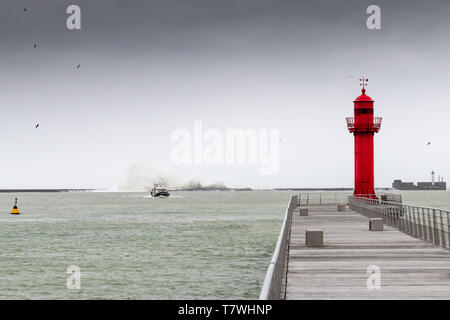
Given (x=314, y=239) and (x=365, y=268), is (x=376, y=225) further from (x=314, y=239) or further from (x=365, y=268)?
(x=365, y=268)

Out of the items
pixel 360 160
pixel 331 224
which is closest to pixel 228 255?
pixel 331 224

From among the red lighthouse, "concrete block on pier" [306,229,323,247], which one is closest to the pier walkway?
"concrete block on pier" [306,229,323,247]

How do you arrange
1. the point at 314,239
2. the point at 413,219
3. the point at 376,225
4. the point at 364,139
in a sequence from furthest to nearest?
the point at 364,139, the point at 413,219, the point at 376,225, the point at 314,239

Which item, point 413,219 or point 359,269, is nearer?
point 359,269

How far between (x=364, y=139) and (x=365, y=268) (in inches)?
1265

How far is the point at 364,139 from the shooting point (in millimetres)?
46844

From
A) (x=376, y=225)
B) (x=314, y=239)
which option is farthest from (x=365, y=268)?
(x=376, y=225)

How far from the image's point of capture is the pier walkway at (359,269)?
1234 centimetres

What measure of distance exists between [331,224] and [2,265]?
1715 cm

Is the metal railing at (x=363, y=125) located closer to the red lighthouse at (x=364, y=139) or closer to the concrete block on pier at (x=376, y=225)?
the red lighthouse at (x=364, y=139)

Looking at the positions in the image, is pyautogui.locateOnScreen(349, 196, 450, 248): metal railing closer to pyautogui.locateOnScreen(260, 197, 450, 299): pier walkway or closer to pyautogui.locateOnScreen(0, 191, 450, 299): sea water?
pyautogui.locateOnScreen(260, 197, 450, 299): pier walkway

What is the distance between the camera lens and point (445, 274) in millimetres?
14555

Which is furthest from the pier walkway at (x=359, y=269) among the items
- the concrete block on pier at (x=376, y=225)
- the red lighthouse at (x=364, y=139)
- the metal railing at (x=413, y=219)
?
the red lighthouse at (x=364, y=139)

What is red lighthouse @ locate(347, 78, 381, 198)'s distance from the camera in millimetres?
46688
